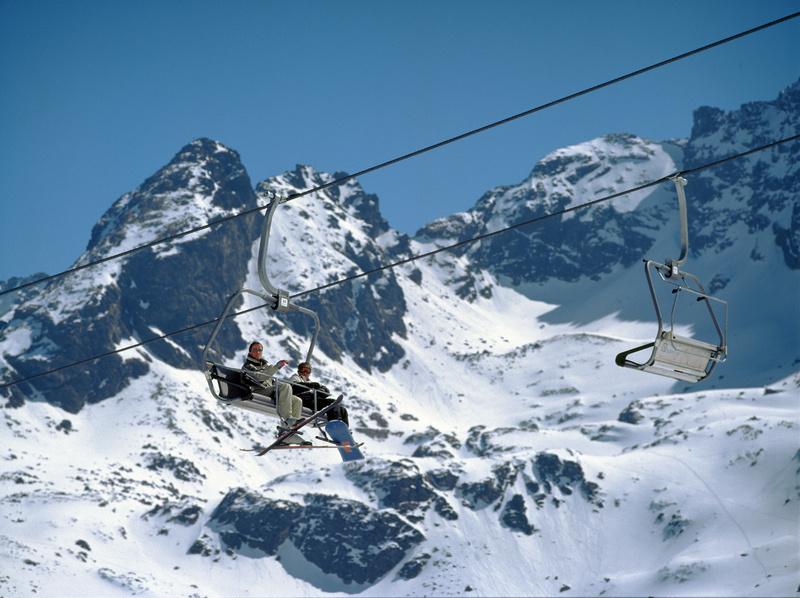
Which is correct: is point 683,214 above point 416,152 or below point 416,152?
below

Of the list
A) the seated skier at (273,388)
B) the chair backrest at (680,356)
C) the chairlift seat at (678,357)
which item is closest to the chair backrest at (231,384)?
the seated skier at (273,388)

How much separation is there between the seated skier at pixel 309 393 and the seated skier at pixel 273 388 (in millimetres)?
288

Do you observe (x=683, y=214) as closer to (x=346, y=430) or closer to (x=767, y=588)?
(x=346, y=430)

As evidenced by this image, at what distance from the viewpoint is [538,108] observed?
51.0ft

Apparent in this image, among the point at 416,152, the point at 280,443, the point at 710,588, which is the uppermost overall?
the point at 416,152

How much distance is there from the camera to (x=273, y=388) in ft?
62.3

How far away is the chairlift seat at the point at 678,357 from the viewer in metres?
15.8

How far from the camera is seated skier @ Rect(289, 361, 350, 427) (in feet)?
64.0

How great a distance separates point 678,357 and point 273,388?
23.7ft

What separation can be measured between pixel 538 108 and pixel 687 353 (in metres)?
4.43

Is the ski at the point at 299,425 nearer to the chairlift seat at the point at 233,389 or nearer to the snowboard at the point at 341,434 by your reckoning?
the snowboard at the point at 341,434

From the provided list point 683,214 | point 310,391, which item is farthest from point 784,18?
point 310,391

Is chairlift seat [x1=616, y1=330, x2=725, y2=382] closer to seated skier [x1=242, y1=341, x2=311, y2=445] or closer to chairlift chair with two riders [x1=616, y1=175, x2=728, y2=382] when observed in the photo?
chairlift chair with two riders [x1=616, y1=175, x2=728, y2=382]

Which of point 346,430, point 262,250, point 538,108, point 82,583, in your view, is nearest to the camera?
point 538,108
